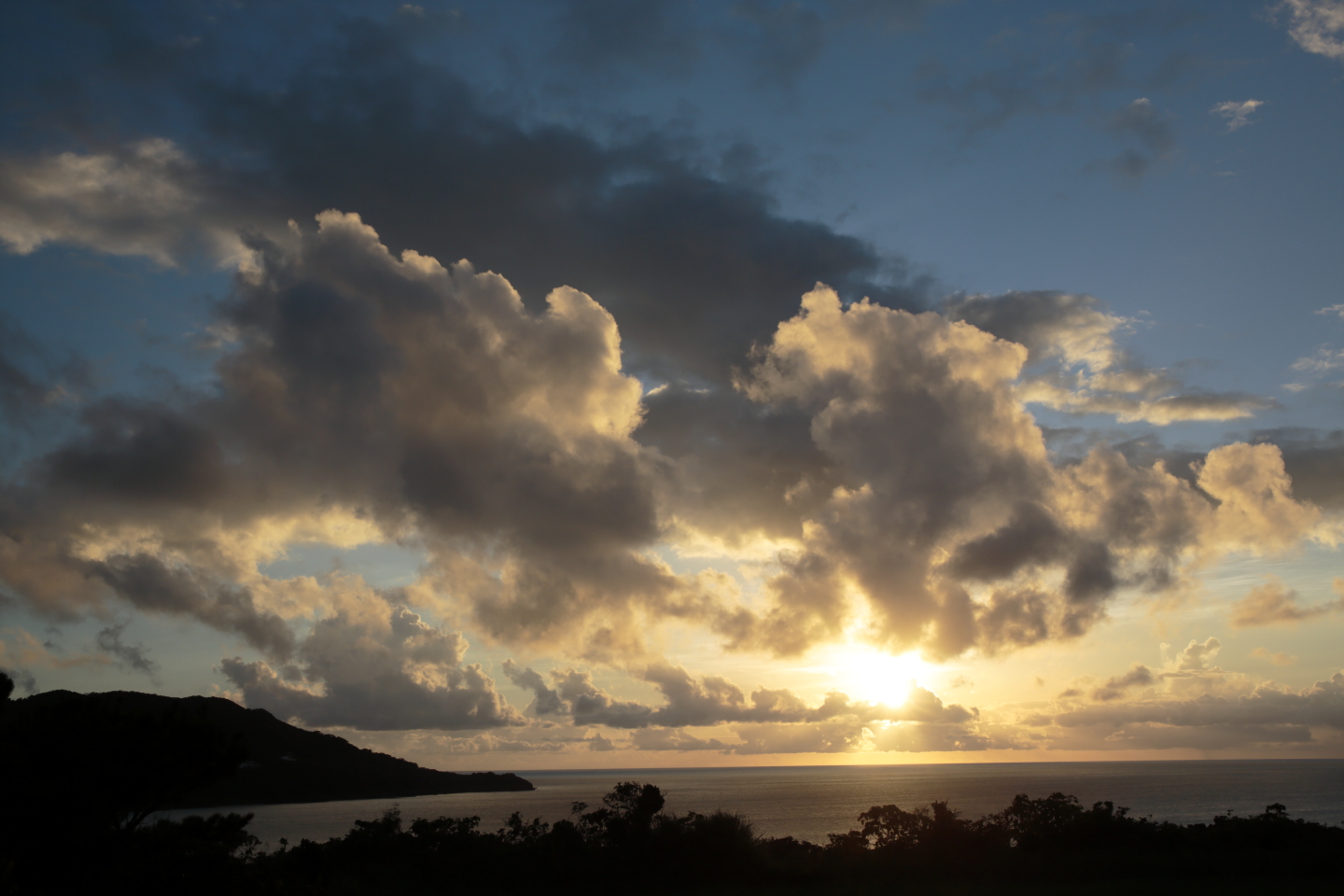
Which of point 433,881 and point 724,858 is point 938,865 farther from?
point 433,881

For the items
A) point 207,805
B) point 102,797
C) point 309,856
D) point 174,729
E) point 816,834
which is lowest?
point 207,805

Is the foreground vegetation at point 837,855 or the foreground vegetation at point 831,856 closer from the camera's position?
the foreground vegetation at point 831,856

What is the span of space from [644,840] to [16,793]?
27925mm

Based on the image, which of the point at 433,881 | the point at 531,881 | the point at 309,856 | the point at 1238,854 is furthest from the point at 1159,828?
the point at 309,856

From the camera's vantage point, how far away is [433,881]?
1527 inches

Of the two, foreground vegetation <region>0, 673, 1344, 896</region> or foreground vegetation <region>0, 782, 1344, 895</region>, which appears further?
foreground vegetation <region>0, 782, 1344, 895</region>

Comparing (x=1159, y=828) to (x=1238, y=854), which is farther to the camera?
(x=1159, y=828)

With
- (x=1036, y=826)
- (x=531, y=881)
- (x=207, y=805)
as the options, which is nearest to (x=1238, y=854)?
(x=1036, y=826)

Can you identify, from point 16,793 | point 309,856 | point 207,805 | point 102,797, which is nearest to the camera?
point 16,793

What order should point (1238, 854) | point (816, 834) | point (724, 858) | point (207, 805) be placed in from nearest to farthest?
point (1238, 854)
point (724, 858)
point (816, 834)
point (207, 805)

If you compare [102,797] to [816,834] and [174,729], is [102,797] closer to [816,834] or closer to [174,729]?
[174,729]

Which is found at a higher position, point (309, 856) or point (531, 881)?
point (309, 856)

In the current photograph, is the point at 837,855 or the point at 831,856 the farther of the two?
the point at 837,855

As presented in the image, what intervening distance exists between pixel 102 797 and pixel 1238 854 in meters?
43.6
